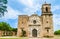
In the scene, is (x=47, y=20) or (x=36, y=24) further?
(x=36, y=24)

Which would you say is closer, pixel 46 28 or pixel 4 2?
pixel 4 2

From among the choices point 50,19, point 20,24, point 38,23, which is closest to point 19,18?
point 20,24

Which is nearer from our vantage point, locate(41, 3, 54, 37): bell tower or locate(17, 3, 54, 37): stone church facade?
locate(41, 3, 54, 37): bell tower

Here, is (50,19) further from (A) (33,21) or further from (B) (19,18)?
Answer: (B) (19,18)

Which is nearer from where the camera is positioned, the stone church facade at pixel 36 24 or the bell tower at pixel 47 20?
the bell tower at pixel 47 20

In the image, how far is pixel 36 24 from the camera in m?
43.8

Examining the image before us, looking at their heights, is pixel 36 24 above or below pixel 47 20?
below

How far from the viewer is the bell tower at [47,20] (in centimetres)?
4281

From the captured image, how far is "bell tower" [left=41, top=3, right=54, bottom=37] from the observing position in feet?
140

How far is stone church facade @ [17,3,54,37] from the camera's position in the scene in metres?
43.1

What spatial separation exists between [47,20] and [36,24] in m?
2.87

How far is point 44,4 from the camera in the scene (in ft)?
147

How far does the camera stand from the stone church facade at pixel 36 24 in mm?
43125

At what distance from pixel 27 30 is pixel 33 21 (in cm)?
267
